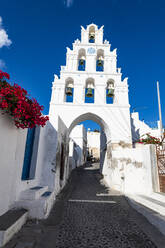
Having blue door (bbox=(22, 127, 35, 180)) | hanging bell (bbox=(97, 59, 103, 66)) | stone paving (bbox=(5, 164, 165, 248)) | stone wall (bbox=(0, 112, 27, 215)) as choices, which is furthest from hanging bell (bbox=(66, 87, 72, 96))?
stone paving (bbox=(5, 164, 165, 248))

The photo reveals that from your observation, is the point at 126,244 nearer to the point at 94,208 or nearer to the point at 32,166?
the point at 94,208

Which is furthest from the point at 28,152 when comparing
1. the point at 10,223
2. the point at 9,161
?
the point at 10,223

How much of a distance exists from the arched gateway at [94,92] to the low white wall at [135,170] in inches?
43.8

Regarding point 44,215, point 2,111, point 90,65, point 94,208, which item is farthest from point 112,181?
point 90,65

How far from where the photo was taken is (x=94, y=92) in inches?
391

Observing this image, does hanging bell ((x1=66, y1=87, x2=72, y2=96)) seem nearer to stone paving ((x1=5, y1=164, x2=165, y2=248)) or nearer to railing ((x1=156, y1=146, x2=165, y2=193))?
railing ((x1=156, y1=146, x2=165, y2=193))

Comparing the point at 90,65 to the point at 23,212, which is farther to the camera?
the point at 90,65

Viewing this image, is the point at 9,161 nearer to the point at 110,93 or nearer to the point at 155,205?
the point at 155,205

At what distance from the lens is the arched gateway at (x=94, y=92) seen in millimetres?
9109

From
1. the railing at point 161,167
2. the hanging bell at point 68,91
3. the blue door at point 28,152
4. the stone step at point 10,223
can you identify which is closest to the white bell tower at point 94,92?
the hanging bell at point 68,91

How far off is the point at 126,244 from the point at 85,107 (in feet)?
24.8

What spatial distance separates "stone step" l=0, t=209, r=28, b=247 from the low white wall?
5636mm

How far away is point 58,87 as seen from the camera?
32.1 feet

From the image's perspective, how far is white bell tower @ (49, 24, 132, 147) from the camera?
911 centimetres
